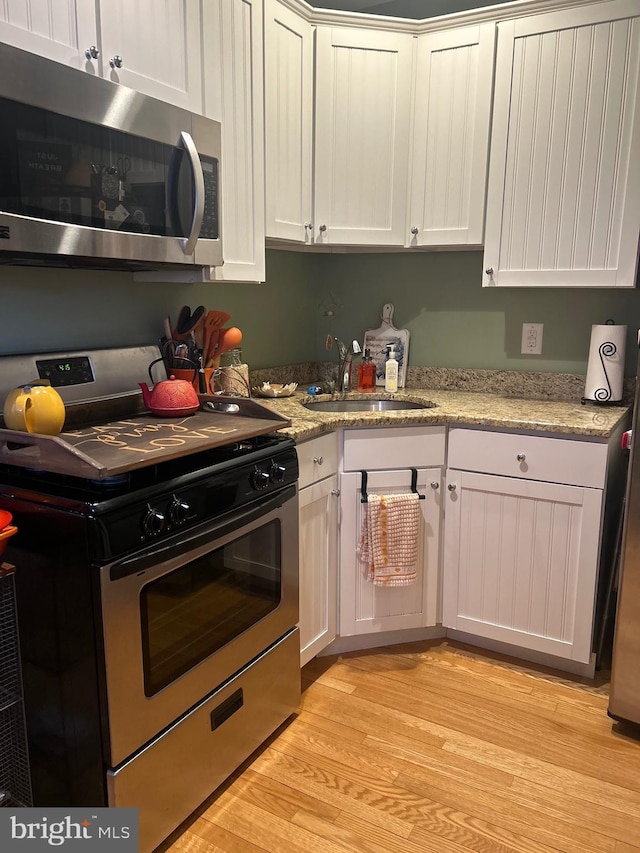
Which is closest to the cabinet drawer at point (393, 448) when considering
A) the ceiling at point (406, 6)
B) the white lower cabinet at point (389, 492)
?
the white lower cabinet at point (389, 492)

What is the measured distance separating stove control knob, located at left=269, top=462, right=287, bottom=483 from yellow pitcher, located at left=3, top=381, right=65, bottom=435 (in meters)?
0.55

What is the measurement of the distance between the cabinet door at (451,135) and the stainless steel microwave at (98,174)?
0.98m

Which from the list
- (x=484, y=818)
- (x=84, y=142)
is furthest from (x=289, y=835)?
(x=84, y=142)

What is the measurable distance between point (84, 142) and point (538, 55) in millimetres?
1669

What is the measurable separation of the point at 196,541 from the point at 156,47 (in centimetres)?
128

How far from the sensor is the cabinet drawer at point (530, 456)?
211 cm

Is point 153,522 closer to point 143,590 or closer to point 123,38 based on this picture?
point 143,590

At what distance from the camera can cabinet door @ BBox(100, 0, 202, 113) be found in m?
1.58

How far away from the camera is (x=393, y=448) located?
89.4 inches

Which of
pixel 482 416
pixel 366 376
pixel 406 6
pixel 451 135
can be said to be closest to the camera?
pixel 482 416

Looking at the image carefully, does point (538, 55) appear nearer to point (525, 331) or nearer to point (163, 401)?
point (525, 331)

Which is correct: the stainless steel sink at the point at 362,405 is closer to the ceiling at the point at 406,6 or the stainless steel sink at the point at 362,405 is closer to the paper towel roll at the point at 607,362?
the paper towel roll at the point at 607,362

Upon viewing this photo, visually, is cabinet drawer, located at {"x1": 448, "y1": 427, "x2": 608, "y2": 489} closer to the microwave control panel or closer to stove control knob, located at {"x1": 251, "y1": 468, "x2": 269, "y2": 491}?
stove control knob, located at {"x1": 251, "y1": 468, "x2": 269, "y2": 491}

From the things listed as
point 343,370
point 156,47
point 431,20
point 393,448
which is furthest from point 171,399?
point 431,20
